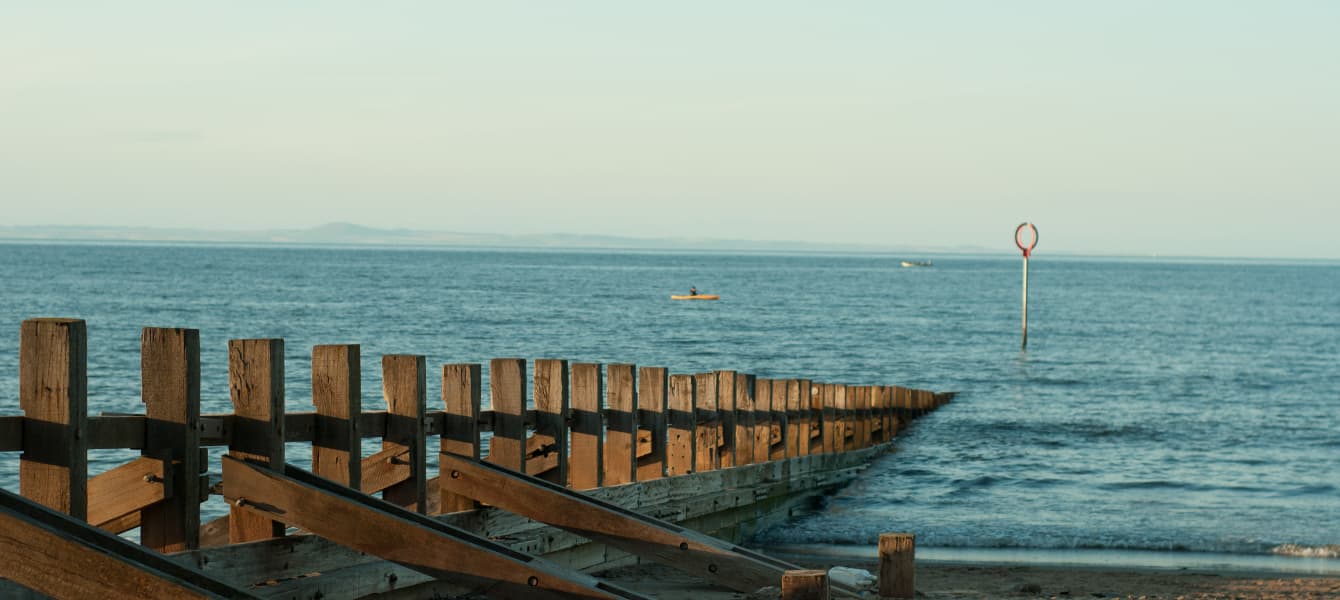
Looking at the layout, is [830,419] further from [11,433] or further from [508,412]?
[11,433]

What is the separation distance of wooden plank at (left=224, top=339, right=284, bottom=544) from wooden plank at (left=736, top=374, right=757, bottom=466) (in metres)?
7.53

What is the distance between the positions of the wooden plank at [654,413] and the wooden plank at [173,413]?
5251mm

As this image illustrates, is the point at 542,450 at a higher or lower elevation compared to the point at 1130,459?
higher

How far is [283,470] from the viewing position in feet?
20.2

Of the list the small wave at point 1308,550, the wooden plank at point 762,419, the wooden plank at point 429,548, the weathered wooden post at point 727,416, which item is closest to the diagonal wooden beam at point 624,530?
the wooden plank at point 429,548

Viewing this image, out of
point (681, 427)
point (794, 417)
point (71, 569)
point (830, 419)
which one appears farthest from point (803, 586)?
point (830, 419)

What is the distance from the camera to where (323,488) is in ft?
19.7

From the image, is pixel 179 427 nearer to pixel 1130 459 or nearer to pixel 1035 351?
pixel 1130 459

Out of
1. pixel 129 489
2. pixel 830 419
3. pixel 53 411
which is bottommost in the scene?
pixel 830 419

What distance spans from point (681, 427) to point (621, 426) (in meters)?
1.62

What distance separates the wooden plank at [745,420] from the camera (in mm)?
13531

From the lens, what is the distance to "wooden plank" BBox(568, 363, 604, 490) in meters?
9.46

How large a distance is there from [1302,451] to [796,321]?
48.8 metres

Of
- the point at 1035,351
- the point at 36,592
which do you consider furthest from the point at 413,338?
the point at 36,592
